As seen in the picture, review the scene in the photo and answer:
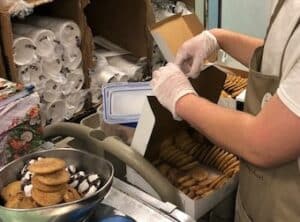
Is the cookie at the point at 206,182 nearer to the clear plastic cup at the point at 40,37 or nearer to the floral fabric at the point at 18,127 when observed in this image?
the floral fabric at the point at 18,127

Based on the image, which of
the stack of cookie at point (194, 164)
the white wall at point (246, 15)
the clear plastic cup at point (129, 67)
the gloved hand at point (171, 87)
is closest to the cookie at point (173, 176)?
the stack of cookie at point (194, 164)

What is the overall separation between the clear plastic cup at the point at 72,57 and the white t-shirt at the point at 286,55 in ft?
2.34

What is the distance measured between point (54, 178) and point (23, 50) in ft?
2.03

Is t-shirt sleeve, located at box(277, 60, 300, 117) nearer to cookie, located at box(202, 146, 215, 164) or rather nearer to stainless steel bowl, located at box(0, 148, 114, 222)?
stainless steel bowl, located at box(0, 148, 114, 222)

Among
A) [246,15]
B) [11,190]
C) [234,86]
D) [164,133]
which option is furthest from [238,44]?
[246,15]

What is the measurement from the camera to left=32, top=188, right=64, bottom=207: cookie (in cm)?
84

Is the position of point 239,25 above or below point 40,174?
below

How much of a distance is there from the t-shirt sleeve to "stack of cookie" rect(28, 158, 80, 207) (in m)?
0.42

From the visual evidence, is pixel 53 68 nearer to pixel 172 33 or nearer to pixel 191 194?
pixel 172 33

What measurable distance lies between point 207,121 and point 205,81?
325 mm

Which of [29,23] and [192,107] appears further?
[29,23]

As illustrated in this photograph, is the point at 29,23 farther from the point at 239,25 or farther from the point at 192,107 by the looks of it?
the point at 239,25

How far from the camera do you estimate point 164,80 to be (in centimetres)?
101

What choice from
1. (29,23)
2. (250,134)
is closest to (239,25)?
(29,23)
